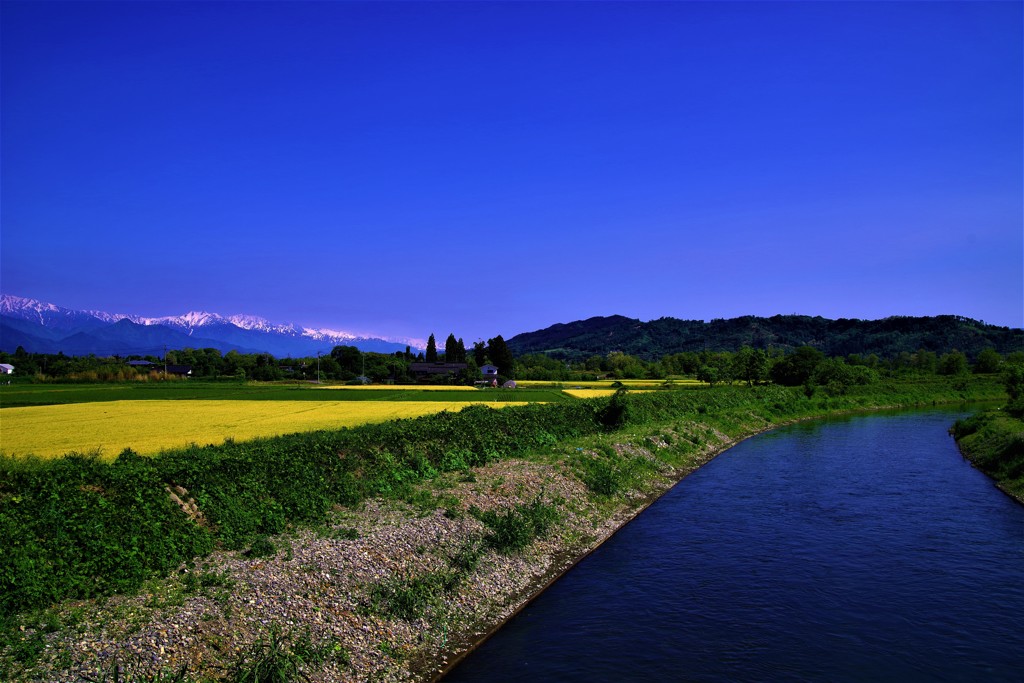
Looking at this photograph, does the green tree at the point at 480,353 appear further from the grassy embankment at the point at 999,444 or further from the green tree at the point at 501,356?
the grassy embankment at the point at 999,444

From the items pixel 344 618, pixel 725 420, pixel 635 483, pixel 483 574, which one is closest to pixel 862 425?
pixel 725 420

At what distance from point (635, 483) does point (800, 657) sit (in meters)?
18.5

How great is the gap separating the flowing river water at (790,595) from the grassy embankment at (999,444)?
1748 millimetres

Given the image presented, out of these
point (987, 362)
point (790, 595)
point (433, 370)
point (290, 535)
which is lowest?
point (790, 595)

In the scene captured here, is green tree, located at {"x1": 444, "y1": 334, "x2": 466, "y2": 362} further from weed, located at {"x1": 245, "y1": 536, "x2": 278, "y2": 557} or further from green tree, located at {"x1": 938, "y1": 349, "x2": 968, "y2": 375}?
weed, located at {"x1": 245, "y1": 536, "x2": 278, "y2": 557}

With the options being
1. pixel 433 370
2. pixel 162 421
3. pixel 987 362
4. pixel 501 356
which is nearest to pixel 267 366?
pixel 433 370

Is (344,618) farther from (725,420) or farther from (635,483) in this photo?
(725,420)

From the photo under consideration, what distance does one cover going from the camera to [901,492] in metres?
33.1

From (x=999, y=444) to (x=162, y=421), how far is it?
5758cm

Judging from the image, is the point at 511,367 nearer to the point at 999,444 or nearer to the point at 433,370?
the point at 433,370

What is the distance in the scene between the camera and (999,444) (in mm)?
40156

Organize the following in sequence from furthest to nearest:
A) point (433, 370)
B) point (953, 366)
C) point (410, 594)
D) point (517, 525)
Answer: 1. point (433, 370)
2. point (953, 366)
3. point (517, 525)
4. point (410, 594)

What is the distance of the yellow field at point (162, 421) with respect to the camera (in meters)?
36.5

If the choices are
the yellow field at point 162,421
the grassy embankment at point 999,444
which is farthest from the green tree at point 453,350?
the grassy embankment at point 999,444
